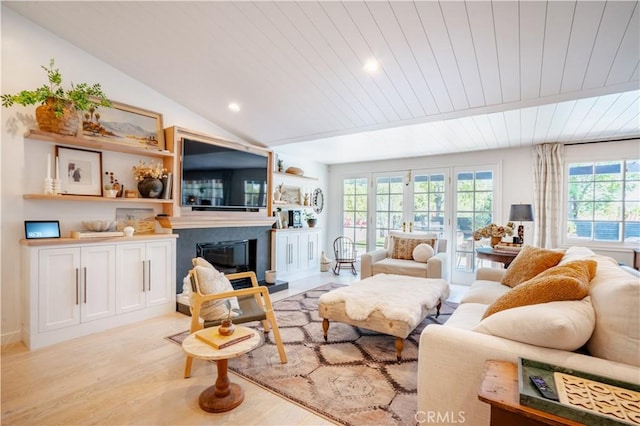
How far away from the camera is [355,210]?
619 cm

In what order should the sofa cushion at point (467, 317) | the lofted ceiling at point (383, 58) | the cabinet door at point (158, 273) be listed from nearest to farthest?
1. the sofa cushion at point (467, 317)
2. the lofted ceiling at point (383, 58)
3. the cabinet door at point (158, 273)

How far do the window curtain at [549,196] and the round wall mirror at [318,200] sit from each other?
364cm

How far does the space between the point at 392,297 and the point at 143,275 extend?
8.47ft

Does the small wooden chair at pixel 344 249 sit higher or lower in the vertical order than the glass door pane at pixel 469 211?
lower

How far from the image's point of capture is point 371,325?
2.45 m

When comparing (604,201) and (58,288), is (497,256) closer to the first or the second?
(604,201)

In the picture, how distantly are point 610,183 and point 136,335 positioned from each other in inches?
232

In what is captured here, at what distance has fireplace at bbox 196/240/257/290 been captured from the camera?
400cm

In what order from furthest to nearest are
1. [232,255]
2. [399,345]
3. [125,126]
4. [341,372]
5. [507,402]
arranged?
[232,255] < [125,126] < [399,345] < [341,372] < [507,402]

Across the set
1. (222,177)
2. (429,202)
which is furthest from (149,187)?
(429,202)

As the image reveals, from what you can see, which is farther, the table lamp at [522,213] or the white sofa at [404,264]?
the white sofa at [404,264]

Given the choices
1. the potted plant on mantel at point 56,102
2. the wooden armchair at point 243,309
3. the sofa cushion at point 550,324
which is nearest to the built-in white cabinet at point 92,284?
the potted plant on mantel at point 56,102

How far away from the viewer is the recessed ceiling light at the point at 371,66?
254cm

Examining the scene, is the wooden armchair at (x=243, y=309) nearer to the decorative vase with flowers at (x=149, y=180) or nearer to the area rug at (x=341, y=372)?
the area rug at (x=341, y=372)
